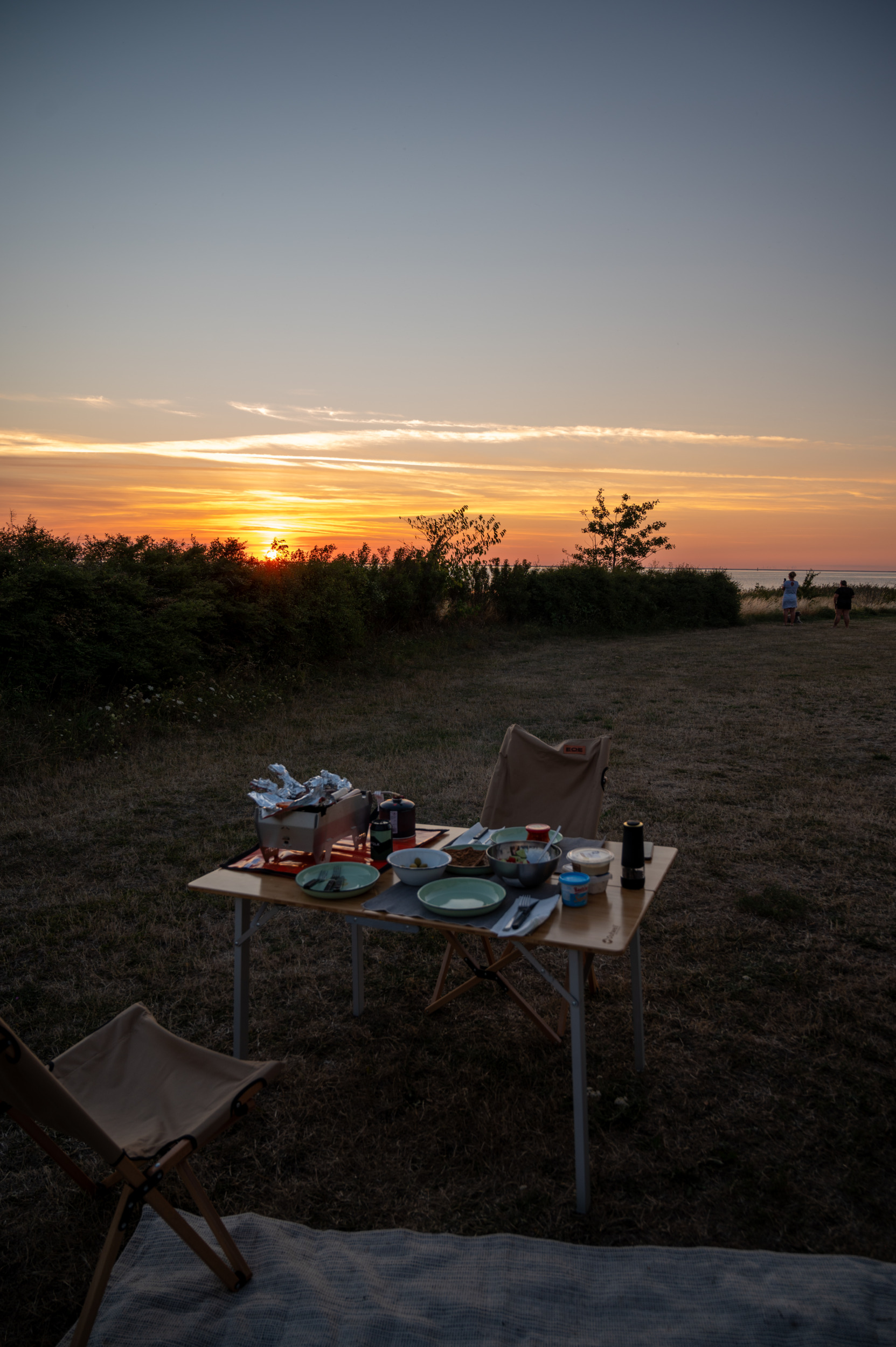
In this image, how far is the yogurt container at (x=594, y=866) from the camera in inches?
89.4

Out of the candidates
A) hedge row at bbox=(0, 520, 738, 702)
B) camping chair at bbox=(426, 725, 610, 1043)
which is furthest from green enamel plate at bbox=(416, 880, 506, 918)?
hedge row at bbox=(0, 520, 738, 702)

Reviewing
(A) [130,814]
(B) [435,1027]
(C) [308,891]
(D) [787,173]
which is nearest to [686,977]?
(B) [435,1027]

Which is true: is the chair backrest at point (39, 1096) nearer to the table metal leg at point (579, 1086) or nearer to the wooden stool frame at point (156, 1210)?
the wooden stool frame at point (156, 1210)

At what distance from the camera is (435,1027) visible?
2947 millimetres

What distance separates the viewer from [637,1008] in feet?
8.66

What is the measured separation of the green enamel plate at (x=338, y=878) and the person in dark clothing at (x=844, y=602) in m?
20.7

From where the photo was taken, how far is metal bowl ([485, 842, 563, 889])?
2.31m

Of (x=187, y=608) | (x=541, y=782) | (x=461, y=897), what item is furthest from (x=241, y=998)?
(x=187, y=608)

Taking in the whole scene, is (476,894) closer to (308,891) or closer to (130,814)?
(308,891)

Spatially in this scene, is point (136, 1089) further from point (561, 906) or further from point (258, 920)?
point (561, 906)

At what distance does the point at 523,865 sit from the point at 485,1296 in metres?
1.09

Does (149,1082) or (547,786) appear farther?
(547,786)

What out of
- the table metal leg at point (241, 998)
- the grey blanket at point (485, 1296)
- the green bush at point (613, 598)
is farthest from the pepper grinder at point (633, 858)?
the green bush at point (613, 598)

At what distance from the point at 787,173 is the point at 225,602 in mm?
9068
